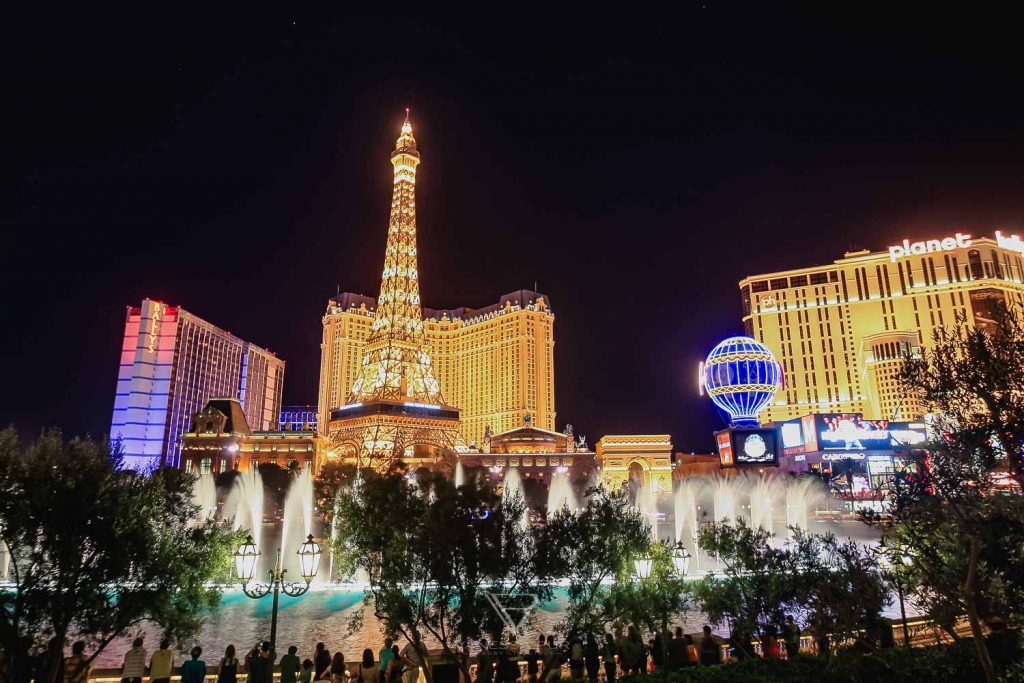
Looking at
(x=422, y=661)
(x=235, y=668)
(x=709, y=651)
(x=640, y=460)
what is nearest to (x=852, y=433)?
(x=640, y=460)

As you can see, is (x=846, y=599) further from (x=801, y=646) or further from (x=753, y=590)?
(x=801, y=646)

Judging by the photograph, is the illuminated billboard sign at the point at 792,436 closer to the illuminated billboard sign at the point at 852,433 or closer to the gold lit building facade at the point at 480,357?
the illuminated billboard sign at the point at 852,433

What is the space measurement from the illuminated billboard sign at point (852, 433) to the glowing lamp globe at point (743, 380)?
36.1ft

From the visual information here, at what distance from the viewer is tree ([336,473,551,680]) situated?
1133 cm

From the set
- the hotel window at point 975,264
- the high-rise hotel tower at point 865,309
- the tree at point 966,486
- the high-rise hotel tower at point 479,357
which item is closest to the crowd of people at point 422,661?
the tree at point 966,486

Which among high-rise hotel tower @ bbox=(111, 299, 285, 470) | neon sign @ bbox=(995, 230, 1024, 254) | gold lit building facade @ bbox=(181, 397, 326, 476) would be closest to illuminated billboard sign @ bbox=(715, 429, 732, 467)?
gold lit building facade @ bbox=(181, 397, 326, 476)

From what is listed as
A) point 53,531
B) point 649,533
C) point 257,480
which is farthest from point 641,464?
point 53,531

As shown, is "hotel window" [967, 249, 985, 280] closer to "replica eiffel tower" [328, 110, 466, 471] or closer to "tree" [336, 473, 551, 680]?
"replica eiffel tower" [328, 110, 466, 471]

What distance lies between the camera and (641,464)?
89.9 m

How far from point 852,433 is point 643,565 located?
192 ft

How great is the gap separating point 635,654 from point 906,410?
325 ft

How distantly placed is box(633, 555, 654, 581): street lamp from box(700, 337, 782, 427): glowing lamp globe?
148ft

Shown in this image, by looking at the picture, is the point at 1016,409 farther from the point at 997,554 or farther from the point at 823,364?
the point at 823,364

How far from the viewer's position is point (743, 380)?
5619cm
